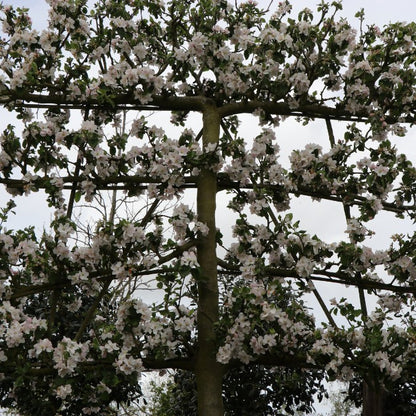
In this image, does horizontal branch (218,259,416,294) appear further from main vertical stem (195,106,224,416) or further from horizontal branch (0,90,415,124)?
horizontal branch (0,90,415,124)

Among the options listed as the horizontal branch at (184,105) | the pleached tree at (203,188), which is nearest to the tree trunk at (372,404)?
the pleached tree at (203,188)

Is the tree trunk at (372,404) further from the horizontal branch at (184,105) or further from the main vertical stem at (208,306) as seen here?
the horizontal branch at (184,105)

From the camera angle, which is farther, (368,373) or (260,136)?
(260,136)

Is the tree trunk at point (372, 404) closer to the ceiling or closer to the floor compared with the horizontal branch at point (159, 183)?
closer to the floor

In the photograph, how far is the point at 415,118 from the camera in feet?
22.5

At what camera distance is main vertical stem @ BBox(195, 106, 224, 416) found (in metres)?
5.88

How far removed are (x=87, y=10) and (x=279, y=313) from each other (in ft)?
12.9

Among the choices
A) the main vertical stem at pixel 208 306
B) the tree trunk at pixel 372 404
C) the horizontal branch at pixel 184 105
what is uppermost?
the horizontal branch at pixel 184 105

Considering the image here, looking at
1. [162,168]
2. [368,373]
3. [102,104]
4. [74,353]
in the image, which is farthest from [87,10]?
[368,373]

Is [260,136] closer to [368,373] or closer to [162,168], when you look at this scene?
[162,168]

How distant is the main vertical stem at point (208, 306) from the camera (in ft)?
19.3

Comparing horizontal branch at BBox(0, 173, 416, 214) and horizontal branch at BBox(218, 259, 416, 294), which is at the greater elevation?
horizontal branch at BBox(0, 173, 416, 214)

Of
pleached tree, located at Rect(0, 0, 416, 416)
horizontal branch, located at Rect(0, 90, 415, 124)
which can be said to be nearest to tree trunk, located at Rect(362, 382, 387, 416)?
pleached tree, located at Rect(0, 0, 416, 416)

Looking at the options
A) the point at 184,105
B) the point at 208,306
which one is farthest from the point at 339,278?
the point at 184,105
